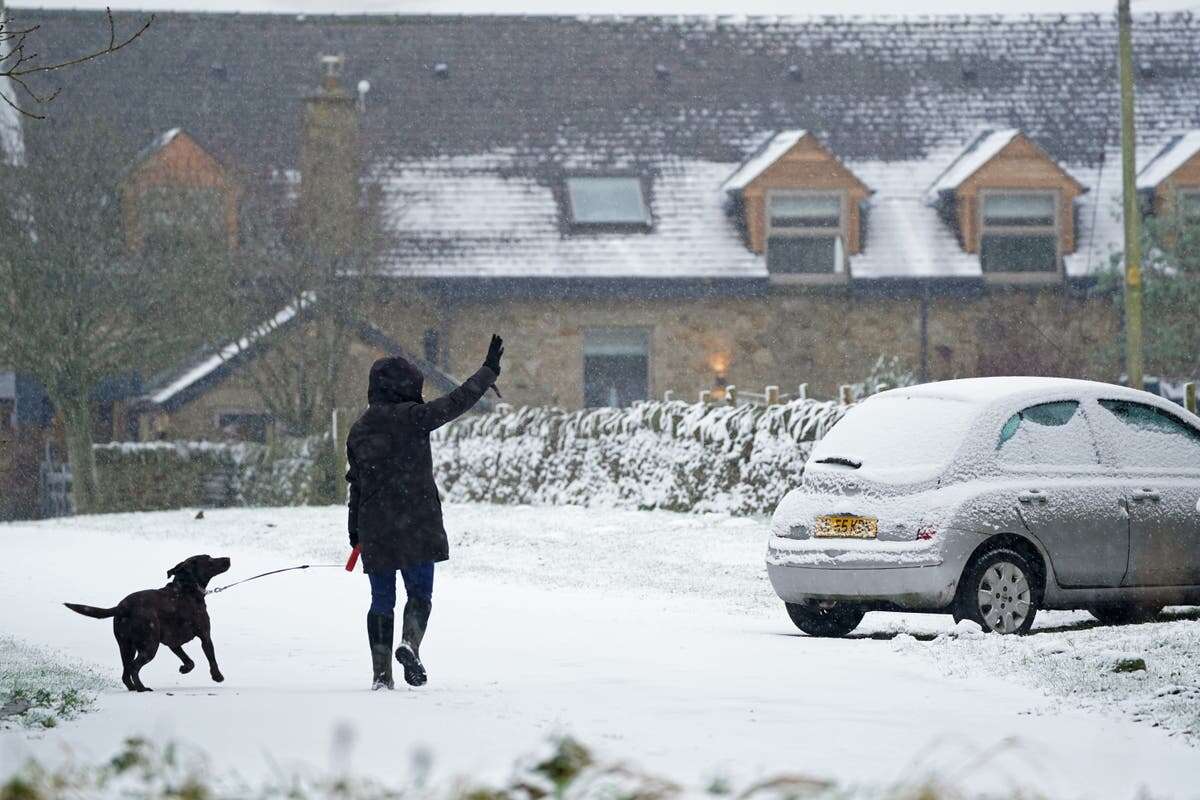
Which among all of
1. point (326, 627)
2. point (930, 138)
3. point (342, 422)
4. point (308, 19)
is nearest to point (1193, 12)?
point (930, 138)

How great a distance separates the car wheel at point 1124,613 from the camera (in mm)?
13625

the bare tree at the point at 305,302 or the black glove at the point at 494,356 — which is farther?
the bare tree at the point at 305,302

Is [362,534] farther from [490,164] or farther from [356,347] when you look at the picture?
[490,164]

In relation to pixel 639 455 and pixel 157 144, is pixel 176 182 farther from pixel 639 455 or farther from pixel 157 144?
pixel 639 455

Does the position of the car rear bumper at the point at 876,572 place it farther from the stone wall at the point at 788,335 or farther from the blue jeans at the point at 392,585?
the stone wall at the point at 788,335

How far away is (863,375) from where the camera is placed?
127ft

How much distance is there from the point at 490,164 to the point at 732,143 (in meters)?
4.77

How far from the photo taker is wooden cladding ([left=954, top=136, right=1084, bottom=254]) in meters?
38.2

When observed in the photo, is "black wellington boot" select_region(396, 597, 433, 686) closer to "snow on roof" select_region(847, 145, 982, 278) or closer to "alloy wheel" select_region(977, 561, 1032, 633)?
"alloy wheel" select_region(977, 561, 1032, 633)

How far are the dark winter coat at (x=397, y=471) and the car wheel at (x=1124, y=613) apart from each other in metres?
5.37

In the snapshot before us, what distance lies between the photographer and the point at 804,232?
3869 cm

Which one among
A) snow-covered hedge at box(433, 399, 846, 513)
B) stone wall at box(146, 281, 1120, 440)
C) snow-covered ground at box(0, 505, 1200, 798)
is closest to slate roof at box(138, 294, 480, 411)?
stone wall at box(146, 281, 1120, 440)

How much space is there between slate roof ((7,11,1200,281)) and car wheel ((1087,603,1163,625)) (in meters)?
24.4

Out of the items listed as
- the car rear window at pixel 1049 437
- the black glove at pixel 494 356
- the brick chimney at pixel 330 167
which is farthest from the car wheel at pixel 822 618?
the brick chimney at pixel 330 167
